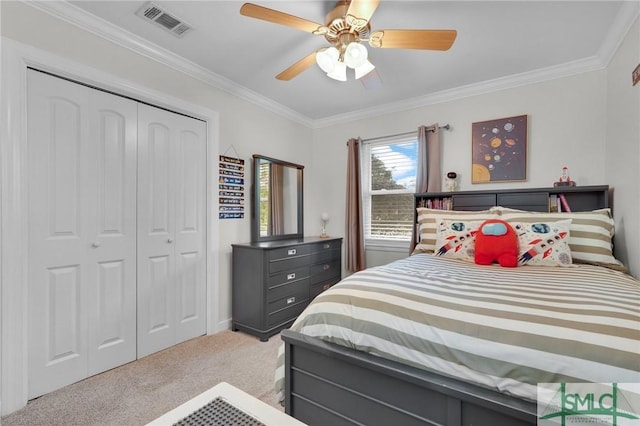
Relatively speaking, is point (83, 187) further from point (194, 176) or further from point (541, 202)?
point (541, 202)

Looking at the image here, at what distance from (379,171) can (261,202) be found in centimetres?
162

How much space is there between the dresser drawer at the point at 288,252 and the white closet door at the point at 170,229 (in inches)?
27.5

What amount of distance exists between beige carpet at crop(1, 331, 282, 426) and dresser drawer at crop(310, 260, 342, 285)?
2.93 ft

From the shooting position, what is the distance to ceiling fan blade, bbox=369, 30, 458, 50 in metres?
1.68

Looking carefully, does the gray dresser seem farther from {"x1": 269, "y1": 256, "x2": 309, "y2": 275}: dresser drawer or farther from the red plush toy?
the red plush toy

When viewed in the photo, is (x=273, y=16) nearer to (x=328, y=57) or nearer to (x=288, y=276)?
(x=328, y=57)

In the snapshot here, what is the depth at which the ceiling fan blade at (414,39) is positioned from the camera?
5.50 ft

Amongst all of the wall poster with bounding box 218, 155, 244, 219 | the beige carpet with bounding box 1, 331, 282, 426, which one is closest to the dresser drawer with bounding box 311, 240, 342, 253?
the wall poster with bounding box 218, 155, 244, 219

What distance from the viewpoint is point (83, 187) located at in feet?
6.50

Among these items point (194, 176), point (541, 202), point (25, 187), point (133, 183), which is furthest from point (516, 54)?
point (25, 187)

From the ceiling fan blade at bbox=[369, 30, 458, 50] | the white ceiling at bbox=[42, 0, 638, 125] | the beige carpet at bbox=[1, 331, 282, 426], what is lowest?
the beige carpet at bbox=[1, 331, 282, 426]

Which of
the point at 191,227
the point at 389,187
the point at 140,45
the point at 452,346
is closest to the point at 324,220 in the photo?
the point at 389,187

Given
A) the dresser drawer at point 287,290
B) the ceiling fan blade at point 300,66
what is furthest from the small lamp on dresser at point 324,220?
the ceiling fan blade at point 300,66

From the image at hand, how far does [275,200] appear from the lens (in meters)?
3.44
